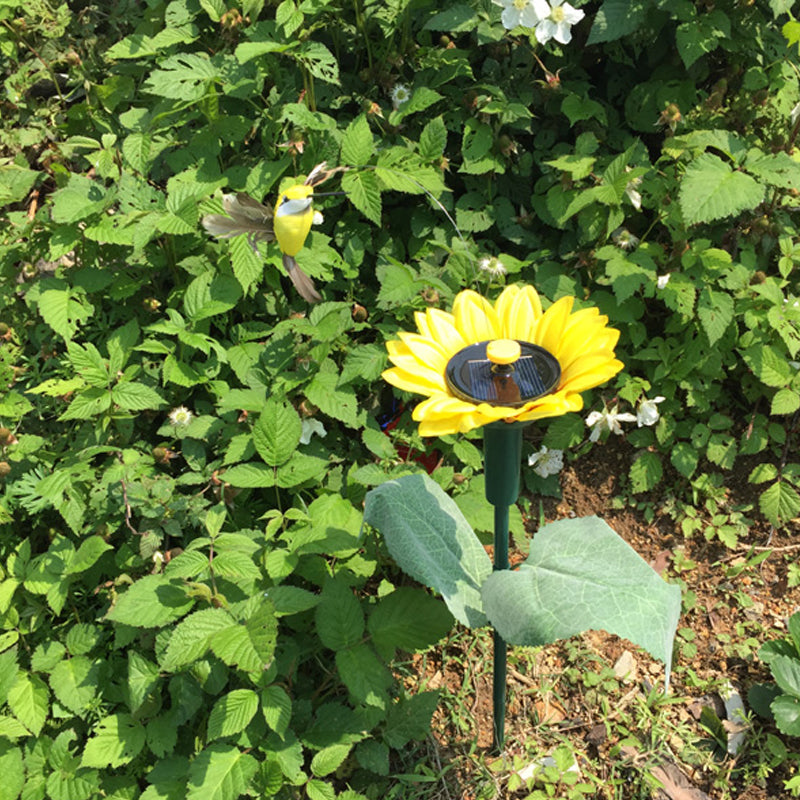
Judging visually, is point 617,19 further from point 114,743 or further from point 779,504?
point 114,743

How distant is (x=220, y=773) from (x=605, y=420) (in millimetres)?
1377

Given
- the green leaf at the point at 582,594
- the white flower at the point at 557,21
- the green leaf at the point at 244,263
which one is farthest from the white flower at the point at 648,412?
the green leaf at the point at 244,263

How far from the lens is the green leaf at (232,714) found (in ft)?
4.91

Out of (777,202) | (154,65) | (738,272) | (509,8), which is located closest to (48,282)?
(154,65)

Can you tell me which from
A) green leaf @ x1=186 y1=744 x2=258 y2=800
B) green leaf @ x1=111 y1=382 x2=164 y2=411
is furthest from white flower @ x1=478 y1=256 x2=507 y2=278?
green leaf @ x1=186 y1=744 x2=258 y2=800

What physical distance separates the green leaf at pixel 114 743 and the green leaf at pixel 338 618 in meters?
0.48

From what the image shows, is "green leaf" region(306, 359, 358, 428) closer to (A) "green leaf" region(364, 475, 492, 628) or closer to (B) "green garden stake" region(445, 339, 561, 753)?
(A) "green leaf" region(364, 475, 492, 628)

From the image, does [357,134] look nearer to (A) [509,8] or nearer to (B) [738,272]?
(A) [509,8]

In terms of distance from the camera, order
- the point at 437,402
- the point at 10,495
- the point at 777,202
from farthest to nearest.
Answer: the point at 777,202
the point at 10,495
the point at 437,402

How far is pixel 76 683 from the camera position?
1753 mm

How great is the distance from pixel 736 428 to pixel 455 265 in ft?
3.42

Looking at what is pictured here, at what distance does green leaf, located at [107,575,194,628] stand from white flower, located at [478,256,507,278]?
1.21 meters

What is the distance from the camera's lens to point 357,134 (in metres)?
2.18

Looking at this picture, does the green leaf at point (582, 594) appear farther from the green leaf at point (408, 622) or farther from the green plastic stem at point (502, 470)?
the green leaf at point (408, 622)
